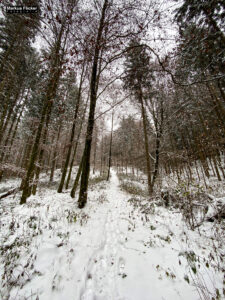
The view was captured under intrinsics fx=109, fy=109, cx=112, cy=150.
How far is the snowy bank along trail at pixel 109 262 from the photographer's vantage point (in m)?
1.71

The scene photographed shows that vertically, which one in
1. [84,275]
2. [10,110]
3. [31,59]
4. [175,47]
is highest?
[31,59]

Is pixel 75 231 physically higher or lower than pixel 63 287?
higher

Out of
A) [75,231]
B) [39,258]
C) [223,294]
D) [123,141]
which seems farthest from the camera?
[123,141]

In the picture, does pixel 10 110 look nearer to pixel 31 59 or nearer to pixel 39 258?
pixel 31 59

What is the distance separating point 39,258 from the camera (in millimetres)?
2332

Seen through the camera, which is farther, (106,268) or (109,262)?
(109,262)

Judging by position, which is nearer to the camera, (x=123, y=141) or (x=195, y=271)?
(x=195, y=271)

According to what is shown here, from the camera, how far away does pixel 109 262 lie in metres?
2.38

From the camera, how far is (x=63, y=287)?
5.87 ft

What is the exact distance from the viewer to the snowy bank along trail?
5.62 ft

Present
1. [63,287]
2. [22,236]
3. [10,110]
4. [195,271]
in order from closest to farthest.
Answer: [63,287] → [195,271] → [22,236] → [10,110]

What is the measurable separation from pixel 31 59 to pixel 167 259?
18.3 metres

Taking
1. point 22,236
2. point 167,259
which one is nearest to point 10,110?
point 22,236

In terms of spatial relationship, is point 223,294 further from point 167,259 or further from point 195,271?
point 167,259
